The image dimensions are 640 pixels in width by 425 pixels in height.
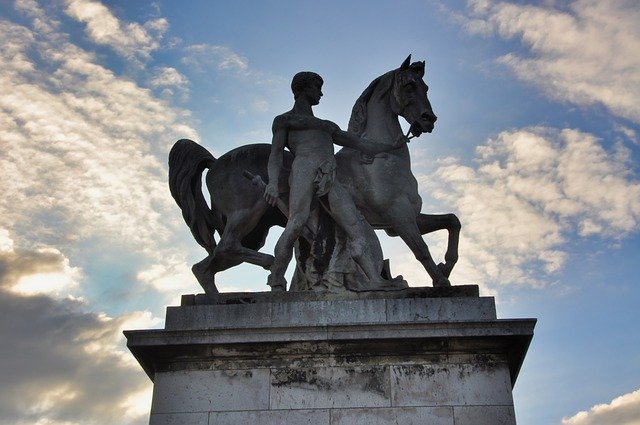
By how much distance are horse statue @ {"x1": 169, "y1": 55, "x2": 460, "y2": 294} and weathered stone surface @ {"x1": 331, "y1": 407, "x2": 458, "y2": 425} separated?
7.50ft

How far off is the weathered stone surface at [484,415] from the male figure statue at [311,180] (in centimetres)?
211

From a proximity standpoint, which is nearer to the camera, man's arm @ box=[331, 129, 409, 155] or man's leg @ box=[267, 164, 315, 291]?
man's leg @ box=[267, 164, 315, 291]

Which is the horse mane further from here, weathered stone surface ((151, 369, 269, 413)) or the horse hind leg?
weathered stone surface ((151, 369, 269, 413))

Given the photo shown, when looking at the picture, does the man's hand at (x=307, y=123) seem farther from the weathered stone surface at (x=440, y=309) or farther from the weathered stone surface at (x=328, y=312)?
the weathered stone surface at (x=440, y=309)

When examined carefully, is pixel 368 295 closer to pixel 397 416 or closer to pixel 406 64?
pixel 397 416

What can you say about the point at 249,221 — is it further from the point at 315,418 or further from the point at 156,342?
the point at 315,418

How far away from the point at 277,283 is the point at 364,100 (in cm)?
362

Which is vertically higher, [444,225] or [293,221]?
[444,225]

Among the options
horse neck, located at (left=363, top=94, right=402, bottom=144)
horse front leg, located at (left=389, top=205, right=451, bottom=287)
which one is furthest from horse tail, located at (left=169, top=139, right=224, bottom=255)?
horse front leg, located at (left=389, top=205, right=451, bottom=287)

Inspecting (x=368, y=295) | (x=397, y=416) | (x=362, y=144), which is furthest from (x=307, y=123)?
(x=397, y=416)

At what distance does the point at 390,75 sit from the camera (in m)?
13.0

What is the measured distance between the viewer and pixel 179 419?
9.87 meters

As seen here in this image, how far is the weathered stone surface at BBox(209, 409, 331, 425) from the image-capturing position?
9.59 meters

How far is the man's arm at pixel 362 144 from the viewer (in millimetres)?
12180
